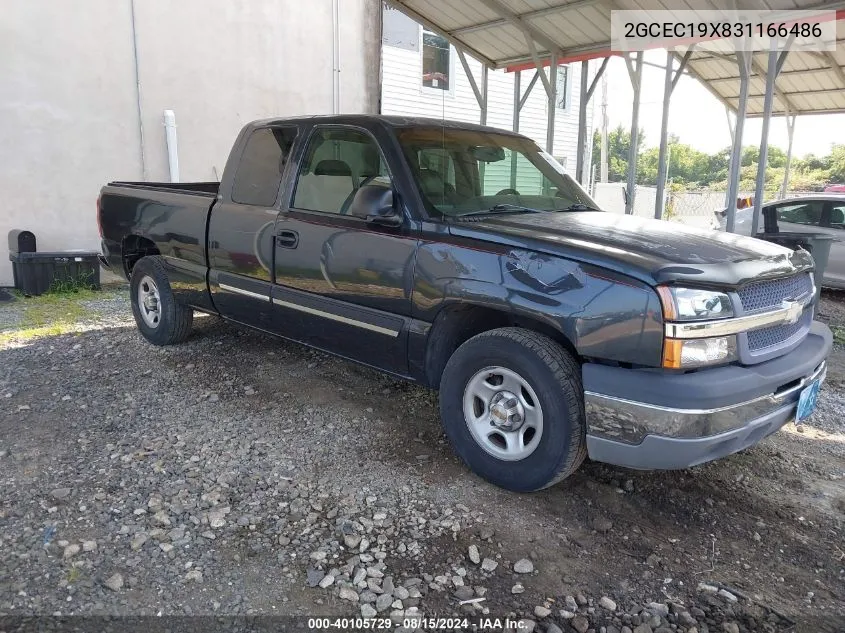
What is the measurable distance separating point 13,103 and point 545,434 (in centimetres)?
824

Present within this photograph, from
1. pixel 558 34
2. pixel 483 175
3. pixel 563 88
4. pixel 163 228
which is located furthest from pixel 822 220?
pixel 563 88

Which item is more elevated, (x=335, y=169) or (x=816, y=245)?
(x=335, y=169)

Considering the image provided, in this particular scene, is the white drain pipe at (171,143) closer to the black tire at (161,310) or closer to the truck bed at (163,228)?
the truck bed at (163,228)

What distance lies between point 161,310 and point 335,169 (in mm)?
2324

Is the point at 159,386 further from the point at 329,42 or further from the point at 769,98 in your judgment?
the point at 769,98

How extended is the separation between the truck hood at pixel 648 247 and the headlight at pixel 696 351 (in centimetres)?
24

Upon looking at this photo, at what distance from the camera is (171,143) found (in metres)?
9.20

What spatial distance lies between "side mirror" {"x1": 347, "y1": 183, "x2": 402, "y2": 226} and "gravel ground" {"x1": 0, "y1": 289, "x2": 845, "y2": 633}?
133cm

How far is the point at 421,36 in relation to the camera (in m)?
15.0

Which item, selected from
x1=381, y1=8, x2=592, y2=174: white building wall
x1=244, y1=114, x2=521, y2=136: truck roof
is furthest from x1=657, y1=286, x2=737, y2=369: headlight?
x1=381, y1=8, x2=592, y2=174: white building wall

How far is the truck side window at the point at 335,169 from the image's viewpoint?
13.2 ft

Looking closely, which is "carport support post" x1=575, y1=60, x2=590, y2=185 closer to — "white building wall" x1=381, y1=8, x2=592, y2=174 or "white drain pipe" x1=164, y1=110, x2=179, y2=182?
"white building wall" x1=381, y1=8, x2=592, y2=174

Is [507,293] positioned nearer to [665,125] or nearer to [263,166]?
[263,166]

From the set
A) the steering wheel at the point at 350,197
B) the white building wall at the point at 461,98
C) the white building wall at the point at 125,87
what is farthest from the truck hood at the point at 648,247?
the white building wall at the point at 461,98
